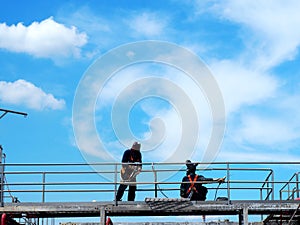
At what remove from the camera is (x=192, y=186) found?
824 inches

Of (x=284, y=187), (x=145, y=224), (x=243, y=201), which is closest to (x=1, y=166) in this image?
(x=145, y=224)

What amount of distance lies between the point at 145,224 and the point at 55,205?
491 cm

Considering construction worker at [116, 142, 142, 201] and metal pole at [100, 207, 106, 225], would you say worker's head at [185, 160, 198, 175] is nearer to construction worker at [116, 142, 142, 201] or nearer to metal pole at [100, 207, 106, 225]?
construction worker at [116, 142, 142, 201]

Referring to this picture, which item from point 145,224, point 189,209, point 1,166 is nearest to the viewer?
point 189,209

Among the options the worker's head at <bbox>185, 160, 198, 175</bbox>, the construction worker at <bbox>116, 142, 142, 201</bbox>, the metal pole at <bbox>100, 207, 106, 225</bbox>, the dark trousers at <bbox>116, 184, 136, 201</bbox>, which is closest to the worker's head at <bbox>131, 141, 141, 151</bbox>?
the construction worker at <bbox>116, 142, 142, 201</bbox>

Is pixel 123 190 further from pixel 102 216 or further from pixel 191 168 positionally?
pixel 191 168

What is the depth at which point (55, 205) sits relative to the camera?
20.7 meters

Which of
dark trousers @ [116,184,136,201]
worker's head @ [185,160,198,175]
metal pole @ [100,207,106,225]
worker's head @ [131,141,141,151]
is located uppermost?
worker's head @ [131,141,141,151]

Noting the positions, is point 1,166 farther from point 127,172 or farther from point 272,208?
point 272,208

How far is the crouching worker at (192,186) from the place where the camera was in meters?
20.9

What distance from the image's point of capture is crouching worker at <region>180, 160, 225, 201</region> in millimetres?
20906

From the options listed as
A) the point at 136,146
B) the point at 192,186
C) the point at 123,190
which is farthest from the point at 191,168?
the point at 123,190

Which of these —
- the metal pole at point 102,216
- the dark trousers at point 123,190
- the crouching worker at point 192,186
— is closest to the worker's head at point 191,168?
the crouching worker at point 192,186

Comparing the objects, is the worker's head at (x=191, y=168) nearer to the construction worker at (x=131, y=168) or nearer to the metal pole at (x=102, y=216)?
the construction worker at (x=131, y=168)
